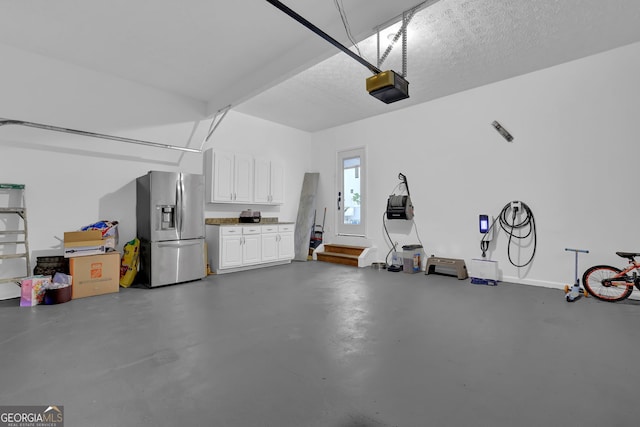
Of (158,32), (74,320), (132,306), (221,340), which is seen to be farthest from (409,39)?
(74,320)

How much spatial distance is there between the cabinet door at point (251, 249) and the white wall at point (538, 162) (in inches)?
109

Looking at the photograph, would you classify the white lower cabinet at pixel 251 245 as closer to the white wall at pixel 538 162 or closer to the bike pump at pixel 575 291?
the white wall at pixel 538 162

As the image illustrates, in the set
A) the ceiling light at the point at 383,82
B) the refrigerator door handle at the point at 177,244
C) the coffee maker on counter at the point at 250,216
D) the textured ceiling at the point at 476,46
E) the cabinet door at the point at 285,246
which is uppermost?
the textured ceiling at the point at 476,46

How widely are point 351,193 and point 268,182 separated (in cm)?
208

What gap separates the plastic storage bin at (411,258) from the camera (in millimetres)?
5504

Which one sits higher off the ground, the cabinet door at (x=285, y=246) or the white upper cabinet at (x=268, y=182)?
the white upper cabinet at (x=268, y=182)

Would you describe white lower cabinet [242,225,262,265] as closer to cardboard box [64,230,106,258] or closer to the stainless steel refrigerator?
the stainless steel refrigerator

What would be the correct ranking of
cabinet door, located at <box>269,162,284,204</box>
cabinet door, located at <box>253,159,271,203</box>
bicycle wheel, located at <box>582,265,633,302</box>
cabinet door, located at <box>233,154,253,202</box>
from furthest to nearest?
1. cabinet door, located at <box>269,162,284,204</box>
2. cabinet door, located at <box>253,159,271,203</box>
3. cabinet door, located at <box>233,154,253,202</box>
4. bicycle wheel, located at <box>582,265,633,302</box>

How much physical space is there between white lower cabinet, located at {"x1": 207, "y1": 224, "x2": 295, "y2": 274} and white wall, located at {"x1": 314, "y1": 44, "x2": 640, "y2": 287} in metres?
2.27

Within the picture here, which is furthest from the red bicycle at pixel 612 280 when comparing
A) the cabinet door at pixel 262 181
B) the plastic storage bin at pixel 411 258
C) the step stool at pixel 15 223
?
the step stool at pixel 15 223

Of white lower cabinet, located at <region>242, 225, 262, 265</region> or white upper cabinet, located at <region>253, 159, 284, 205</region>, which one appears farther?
white upper cabinet, located at <region>253, 159, 284, 205</region>

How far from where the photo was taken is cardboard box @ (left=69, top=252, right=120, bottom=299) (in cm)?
382

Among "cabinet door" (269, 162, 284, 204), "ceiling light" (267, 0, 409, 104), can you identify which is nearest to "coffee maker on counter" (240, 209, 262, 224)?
"cabinet door" (269, 162, 284, 204)

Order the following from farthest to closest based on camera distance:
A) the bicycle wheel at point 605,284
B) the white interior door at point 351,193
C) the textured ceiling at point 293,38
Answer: the white interior door at point 351,193 → the bicycle wheel at point 605,284 → the textured ceiling at point 293,38
